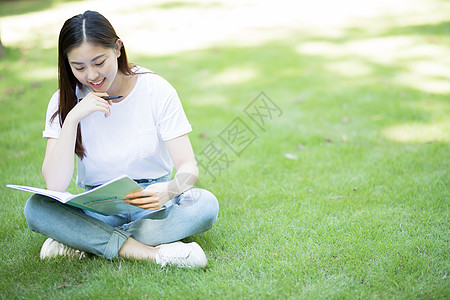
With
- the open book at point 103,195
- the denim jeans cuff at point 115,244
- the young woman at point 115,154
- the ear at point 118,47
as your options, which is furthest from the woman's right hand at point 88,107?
the denim jeans cuff at point 115,244

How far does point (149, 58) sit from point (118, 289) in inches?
222

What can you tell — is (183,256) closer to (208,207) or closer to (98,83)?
(208,207)

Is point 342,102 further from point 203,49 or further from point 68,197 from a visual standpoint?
point 68,197

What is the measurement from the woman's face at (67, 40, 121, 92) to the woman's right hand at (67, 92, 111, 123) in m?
0.10

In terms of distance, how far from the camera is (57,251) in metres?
2.49

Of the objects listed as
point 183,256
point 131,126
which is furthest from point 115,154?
point 183,256

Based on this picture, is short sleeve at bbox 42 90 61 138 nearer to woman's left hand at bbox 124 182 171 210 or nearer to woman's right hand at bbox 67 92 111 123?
woman's right hand at bbox 67 92 111 123

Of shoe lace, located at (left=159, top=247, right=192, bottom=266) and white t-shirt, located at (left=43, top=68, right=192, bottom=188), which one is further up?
white t-shirt, located at (left=43, top=68, right=192, bottom=188)

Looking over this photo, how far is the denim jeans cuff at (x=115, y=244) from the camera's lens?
95.0 inches

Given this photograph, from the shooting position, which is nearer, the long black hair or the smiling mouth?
the long black hair

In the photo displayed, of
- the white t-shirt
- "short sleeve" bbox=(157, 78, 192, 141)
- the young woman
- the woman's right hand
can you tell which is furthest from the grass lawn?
the woman's right hand

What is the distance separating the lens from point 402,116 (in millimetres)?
4688

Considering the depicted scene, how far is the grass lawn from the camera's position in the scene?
2.28 metres

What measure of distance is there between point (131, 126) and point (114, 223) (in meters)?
0.61
